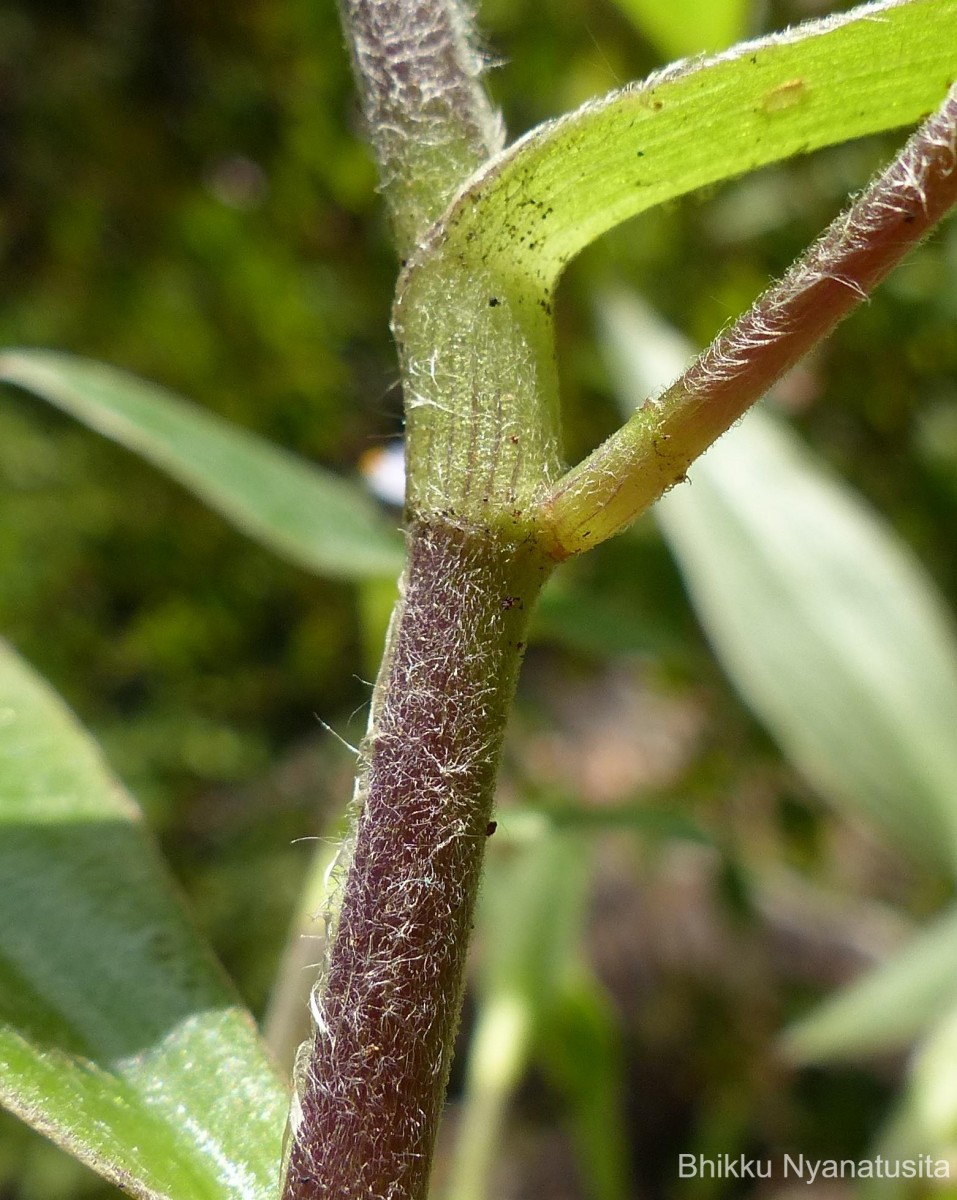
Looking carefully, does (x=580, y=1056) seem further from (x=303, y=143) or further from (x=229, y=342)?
(x=303, y=143)

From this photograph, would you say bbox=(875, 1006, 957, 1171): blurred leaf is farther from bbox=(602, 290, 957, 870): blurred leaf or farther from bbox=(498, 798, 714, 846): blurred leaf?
bbox=(498, 798, 714, 846): blurred leaf

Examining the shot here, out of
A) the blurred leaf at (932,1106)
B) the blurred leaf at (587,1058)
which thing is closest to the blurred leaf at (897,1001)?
the blurred leaf at (932,1106)

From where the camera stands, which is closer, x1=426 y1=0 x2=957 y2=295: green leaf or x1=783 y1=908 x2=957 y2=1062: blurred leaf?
x1=426 y1=0 x2=957 y2=295: green leaf

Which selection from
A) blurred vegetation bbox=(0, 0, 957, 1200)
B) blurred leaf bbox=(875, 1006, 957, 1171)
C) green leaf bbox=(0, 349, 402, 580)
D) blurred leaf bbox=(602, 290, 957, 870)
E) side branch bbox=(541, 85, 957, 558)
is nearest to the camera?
side branch bbox=(541, 85, 957, 558)

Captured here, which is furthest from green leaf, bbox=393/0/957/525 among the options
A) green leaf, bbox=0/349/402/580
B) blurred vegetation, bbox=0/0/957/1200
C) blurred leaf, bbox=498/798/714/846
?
blurred vegetation, bbox=0/0/957/1200

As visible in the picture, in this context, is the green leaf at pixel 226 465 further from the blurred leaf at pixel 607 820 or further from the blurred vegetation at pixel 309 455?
the blurred vegetation at pixel 309 455

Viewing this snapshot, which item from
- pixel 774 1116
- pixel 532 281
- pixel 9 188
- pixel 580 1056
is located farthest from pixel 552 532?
pixel 9 188

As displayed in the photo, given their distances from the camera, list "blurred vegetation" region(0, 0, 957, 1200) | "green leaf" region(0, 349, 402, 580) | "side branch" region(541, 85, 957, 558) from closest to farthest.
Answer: "side branch" region(541, 85, 957, 558), "green leaf" region(0, 349, 402, 580), "blurred vegetation" region(0, 0, 957, 1200)
